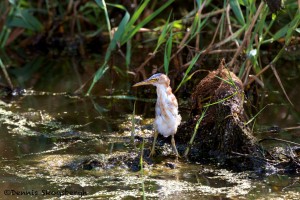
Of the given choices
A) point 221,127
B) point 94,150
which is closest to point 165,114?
point 221,127

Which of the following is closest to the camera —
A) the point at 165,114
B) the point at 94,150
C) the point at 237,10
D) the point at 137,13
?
the point at 165,114

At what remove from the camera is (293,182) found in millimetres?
4414

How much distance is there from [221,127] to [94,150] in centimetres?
103

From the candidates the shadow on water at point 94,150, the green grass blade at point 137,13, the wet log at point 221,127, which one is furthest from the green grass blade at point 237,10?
the shadow on water at point 94,150

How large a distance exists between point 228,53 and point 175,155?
5.59 feet

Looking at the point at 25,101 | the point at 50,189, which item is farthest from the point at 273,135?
the point at 25,101

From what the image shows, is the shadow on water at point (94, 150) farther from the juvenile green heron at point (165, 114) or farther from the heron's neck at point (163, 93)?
the heron's neck at point (163, 93)

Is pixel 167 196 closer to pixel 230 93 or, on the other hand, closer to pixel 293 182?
pixel 293 182

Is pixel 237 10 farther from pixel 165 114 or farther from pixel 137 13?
pixel 165 114

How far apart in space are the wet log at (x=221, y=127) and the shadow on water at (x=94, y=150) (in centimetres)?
23

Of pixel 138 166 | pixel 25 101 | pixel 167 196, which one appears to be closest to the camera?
pixel 167 196

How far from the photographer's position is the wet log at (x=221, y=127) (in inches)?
192

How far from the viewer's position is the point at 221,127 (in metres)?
5.04

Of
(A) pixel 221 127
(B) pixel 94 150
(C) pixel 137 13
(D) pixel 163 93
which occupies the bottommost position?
(B) pixel 94 150
